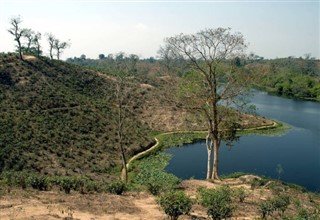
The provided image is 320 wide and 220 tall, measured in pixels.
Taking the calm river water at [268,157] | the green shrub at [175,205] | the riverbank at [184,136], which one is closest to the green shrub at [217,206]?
the green shrub at [175,205]

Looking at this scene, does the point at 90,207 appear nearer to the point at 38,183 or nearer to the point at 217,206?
the point at 38,183

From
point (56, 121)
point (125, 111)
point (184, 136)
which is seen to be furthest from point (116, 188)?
point (125, 111)

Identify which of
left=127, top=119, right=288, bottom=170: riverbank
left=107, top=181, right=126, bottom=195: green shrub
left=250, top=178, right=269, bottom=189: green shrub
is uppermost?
left=107, top=181, right=126, bottom=195: green shrub

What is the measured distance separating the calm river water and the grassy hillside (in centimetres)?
772

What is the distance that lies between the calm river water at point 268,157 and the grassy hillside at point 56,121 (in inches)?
304

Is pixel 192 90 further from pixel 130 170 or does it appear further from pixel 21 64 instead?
pixel 21 64

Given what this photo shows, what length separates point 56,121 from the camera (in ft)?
162

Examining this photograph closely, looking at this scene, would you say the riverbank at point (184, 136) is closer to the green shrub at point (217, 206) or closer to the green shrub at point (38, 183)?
the green shrub at point (38, 183)

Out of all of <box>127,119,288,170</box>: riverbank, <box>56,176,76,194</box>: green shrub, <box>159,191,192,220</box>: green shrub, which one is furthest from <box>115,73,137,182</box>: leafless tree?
<box>159,191,192,220</box>: green shrub

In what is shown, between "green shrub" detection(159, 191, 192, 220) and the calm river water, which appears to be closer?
"green shrub" detection(159, 191, 192, 220)

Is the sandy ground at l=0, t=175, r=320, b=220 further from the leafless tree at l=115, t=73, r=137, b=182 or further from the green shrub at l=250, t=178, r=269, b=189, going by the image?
the leafless tree at l=115, t=73, r=137, b=182

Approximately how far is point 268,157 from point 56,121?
30.7 m

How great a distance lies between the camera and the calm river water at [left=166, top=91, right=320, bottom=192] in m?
42.9

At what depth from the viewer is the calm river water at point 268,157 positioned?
141 feet
